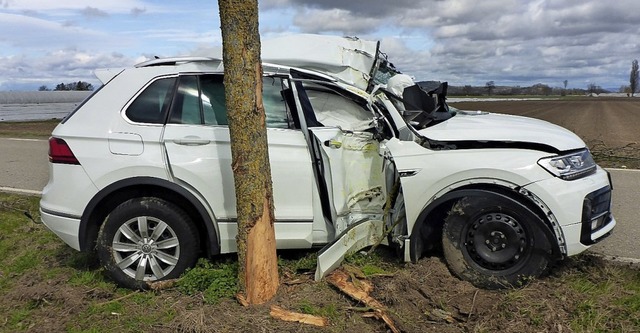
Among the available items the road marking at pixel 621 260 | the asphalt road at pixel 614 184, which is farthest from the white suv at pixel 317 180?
the asphalt road at pixel 614 184

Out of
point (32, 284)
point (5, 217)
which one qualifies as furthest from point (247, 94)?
point (5, 217)

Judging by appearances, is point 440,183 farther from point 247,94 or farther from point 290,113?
point 247,94

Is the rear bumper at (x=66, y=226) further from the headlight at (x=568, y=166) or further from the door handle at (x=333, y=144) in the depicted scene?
the headlight at (x=568, y=166)

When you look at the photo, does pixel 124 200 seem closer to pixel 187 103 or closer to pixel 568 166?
pixel 187 103

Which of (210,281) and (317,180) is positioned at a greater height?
(317,180)

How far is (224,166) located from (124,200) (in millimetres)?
931

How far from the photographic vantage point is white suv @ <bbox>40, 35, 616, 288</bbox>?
3912 millimetres

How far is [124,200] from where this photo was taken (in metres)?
4.31

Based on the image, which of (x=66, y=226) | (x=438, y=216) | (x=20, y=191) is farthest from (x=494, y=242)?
(x=20, y=191)

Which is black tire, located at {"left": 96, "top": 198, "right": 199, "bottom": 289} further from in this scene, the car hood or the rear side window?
the car hood

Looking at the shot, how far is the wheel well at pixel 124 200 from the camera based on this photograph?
420cm

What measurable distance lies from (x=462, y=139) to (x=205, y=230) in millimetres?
2276

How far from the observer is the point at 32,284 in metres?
4.46

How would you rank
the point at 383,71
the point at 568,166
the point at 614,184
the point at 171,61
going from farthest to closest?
the point at 614,184, the point at 383,71, the point at 171,61, the point at 568,166
